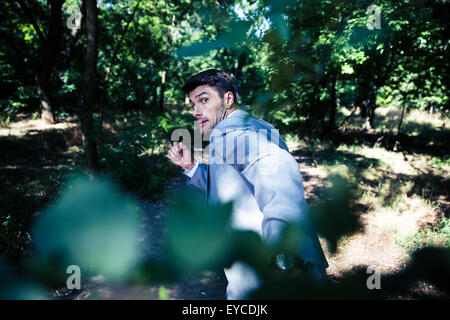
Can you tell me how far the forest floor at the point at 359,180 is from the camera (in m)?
3.89

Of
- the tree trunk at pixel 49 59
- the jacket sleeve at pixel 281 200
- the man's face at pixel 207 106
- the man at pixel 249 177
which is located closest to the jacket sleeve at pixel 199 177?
the man at pixel 249 177

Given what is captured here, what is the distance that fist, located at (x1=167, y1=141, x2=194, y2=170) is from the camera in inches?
52.1

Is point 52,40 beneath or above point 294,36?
above

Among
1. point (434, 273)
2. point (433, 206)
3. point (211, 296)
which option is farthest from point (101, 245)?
point (433, 206)

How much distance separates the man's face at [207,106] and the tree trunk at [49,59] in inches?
337

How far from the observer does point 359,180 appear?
20.3 feet

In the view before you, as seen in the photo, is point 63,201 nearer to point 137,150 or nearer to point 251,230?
point 251,230

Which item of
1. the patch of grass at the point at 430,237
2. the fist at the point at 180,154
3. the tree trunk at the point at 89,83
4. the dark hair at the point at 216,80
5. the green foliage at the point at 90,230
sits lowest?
the patch of grass at the point at 430,237

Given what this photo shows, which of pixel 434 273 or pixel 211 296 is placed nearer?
pixel 434 273

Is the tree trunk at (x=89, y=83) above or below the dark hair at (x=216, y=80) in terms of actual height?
above

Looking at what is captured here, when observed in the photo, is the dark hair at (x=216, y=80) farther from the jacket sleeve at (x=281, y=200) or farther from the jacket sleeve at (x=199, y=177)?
the jacket sleeve at (x=281, y=200)

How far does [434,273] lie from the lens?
61 centimetres

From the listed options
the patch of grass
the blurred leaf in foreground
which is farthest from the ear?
the patch of grass
